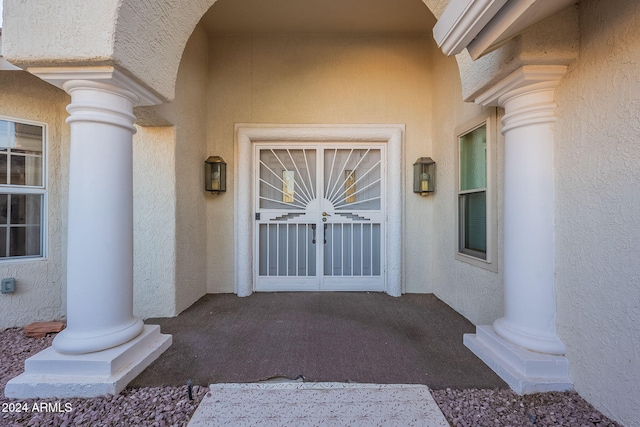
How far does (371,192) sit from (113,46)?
3284mm

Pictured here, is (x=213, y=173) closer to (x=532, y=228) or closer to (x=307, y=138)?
(x=307, y=138)

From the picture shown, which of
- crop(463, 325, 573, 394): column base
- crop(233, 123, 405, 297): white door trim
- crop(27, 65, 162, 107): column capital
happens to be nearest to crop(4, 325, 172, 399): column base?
crop(27, 65, 162, 107): column capital

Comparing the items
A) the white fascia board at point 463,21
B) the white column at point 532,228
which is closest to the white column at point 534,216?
the white column at point 532,228

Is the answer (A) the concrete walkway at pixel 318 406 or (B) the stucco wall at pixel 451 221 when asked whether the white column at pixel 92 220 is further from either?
(B) the stucco wall at pixel 451 221

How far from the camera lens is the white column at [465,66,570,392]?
185 cm

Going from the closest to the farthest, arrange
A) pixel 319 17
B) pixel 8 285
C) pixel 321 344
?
pixel 321 344
pixel 8 285
pixel 319 17

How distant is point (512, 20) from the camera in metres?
1.52

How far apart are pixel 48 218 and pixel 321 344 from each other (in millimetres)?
3379

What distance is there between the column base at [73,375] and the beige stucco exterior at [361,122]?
4.05 feet

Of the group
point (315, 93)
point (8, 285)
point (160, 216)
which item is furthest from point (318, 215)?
point (8, 285)

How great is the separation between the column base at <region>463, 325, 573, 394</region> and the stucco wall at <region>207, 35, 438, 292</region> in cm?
313

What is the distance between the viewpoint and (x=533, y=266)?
1.95 meters

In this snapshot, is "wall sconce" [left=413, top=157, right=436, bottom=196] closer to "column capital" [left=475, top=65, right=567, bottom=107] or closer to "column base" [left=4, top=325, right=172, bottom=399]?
"column capital" [left=475, top=65, right=567, bottom=107]

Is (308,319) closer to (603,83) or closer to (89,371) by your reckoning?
(89,371)
